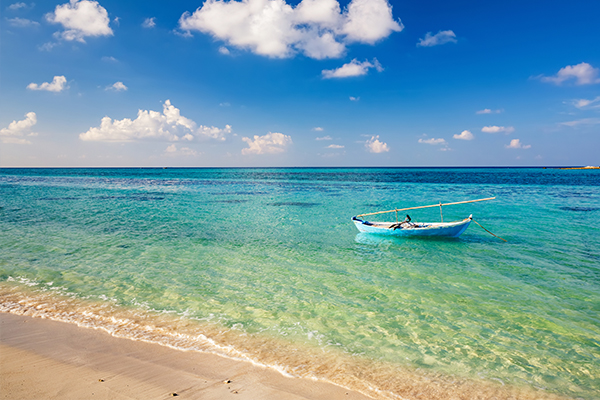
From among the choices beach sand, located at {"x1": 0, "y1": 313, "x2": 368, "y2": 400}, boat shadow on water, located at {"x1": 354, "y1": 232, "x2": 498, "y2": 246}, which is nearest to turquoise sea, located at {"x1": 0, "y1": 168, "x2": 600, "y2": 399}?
boat shadow on water, located at {"x1": 354, "y1": 232, "x2": 498, "y2": 246}

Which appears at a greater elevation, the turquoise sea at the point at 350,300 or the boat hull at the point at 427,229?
the boat hull at the point at 427,229

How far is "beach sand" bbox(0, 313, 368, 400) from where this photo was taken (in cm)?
491

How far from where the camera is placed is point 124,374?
213 inches

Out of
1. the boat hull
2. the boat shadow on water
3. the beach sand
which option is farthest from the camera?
the boat hull

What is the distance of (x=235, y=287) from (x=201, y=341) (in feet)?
11.3

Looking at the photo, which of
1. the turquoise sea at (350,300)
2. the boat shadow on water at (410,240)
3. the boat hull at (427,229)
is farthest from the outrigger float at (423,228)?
the turquoise sea at (350,300)

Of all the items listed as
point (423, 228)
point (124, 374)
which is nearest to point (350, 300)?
point (124, 374)

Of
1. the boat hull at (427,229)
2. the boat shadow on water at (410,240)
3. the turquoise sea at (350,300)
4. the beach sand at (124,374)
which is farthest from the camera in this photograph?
the boat hull at (427,229)

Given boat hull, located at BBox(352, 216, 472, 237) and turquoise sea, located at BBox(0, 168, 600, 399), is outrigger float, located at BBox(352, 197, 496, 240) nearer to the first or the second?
boat hull, located at BBox(352, 216, 472, 237)

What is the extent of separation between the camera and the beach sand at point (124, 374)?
4.91 meters

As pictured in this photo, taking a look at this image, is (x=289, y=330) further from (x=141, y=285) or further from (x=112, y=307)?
(x=141, y=285)

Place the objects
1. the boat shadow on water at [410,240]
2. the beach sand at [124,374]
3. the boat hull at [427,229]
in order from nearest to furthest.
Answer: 1. the beach sand at [124,374]
2. the boat shadow on water at [410,240]
3. the boat hull at [427,229]

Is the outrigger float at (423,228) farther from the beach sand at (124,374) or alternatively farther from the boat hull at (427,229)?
the beach sand at (124,374)

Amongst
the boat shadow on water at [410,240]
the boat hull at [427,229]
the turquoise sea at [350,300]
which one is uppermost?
the boat hull at [427,229]
